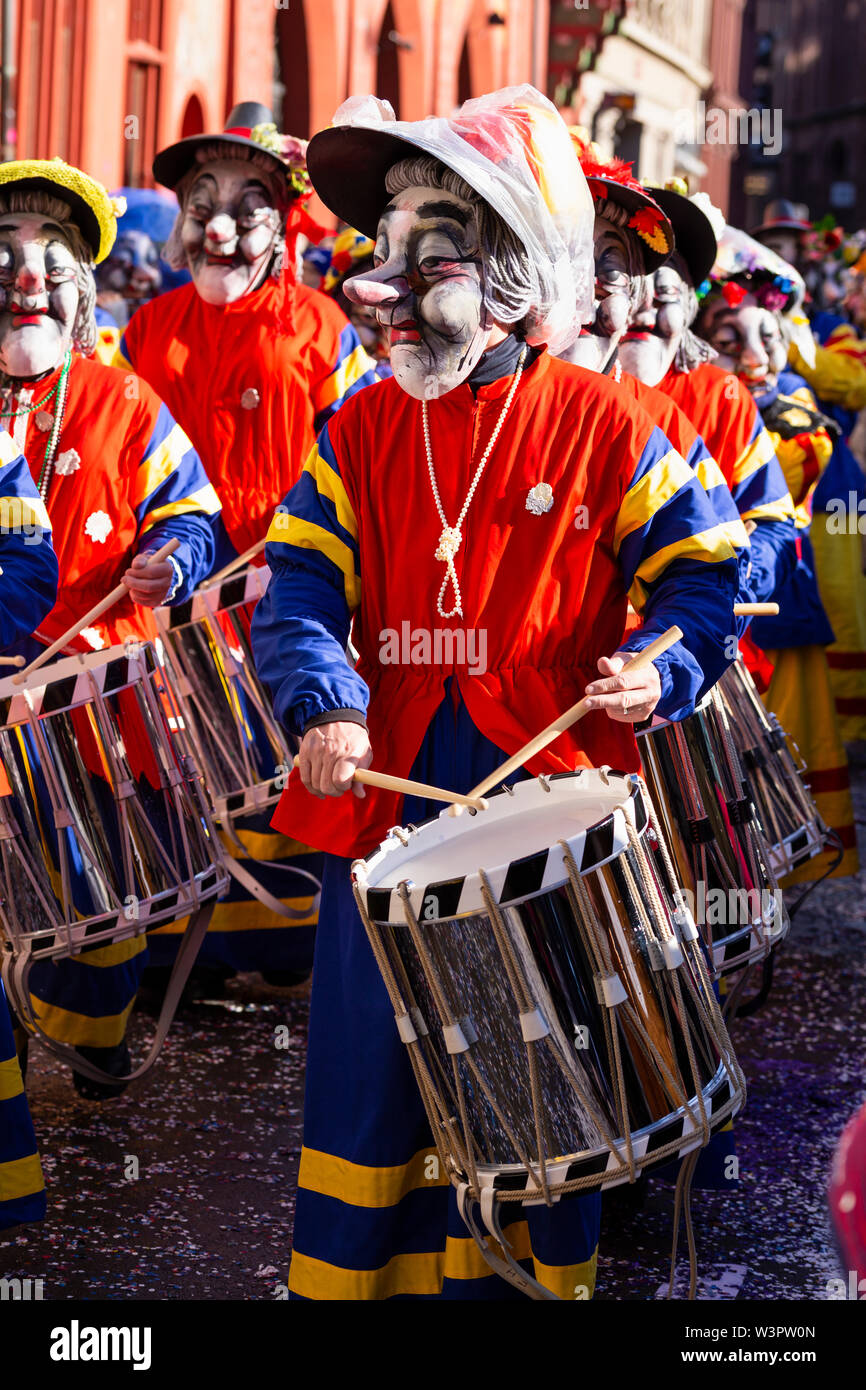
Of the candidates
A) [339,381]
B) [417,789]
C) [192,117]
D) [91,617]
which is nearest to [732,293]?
[339,381]

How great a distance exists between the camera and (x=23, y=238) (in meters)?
4.08

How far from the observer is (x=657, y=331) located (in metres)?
4.52

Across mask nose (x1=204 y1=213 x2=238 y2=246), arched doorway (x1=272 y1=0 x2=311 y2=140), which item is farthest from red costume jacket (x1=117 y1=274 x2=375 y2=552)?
arched doorway (x1=272 y1=0 x2=311 y2=140)

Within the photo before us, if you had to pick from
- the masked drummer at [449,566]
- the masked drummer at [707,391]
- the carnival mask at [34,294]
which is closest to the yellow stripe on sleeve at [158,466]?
the carnival mask at [34,294]

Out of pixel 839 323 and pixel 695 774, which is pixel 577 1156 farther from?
pixel 839 323

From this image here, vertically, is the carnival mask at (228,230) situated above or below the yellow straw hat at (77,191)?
above

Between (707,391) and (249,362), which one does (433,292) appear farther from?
(249,362)

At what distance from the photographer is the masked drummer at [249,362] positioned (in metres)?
5.18

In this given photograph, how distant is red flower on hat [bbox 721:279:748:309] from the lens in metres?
5.38

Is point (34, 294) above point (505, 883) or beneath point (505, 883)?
above

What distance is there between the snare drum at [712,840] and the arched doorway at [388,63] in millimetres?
13182

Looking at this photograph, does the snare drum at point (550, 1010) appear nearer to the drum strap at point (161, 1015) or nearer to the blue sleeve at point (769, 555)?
the drum strap at point (161, 1015)

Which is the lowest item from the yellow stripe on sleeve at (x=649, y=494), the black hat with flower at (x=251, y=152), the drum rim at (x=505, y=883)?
the drum rim at (x=505, y=883)

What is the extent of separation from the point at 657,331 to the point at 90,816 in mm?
1817
